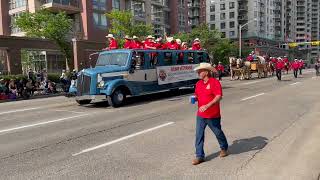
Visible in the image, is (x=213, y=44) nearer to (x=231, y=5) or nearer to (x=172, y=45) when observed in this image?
(x=172, y=45)

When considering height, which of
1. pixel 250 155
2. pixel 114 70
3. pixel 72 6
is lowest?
pixel 250 155

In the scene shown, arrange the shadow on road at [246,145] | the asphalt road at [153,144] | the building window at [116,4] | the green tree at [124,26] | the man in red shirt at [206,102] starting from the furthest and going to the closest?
the building window at [116,4] < the green tree at [124,26] < the shadow on road at [246,145] < the man in red shirt at [206,102] < the asphalt road at [153,144]

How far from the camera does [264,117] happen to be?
12734 millimetres

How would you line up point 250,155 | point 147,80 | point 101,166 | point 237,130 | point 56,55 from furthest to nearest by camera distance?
point 56,55 < point 147,80 < point 237,130 < point 250,155 < point 101,166

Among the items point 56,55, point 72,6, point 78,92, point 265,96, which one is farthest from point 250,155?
point 72,6

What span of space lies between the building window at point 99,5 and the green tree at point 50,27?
41.1 feet

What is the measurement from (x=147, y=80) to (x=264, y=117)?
7.17 m

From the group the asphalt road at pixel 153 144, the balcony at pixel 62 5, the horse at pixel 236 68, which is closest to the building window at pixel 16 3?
the balcony at pixel 62 5

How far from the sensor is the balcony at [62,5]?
162ft

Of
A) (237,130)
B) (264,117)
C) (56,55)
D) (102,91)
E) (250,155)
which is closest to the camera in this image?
(250,155)

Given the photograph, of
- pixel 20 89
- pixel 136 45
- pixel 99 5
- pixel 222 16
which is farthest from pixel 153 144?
pixel 222 16

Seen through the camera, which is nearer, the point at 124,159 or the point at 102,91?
the point at 124,159

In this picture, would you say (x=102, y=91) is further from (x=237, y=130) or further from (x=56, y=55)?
(x=56, y=55)

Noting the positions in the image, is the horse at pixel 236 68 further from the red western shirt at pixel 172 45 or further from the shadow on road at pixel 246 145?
the shadow on road at pixel 246 145
